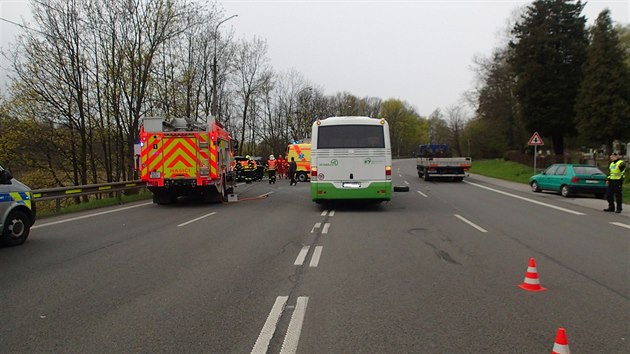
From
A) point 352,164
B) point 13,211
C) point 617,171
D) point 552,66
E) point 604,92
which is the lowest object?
point 617,171

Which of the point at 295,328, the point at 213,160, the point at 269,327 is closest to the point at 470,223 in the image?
the point at 295,328

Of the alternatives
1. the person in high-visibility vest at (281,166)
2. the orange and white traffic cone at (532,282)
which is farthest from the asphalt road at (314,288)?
the person in high-visibility vest at (281,166)

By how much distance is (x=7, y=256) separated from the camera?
8164mm

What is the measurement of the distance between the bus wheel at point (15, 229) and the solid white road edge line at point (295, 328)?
6.57 meters

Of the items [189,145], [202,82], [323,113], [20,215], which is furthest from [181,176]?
[323,113]

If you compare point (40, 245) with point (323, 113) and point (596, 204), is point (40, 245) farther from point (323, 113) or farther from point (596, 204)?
point (323, 113)

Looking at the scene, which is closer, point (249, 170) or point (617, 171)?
point (617, 171)

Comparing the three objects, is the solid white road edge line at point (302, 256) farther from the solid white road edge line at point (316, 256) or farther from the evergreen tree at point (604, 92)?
the evergreen tree at point (604, 92)

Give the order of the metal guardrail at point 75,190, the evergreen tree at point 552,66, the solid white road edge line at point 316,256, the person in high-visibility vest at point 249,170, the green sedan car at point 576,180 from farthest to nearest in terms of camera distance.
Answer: the evergreen tree at point 552,66 → the person in high-visibility vest at point 249,170 → the green sedan car at point 576,180 → the metal guardrail at point 75,190 → the solid white road edge line at point 316,256

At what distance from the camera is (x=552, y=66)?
4359 centimetres

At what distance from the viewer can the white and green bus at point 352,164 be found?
14828mm

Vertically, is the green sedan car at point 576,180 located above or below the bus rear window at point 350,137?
below

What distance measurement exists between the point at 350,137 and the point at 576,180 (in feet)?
36.2

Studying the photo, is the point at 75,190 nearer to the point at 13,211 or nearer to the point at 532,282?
the point at 13,211
